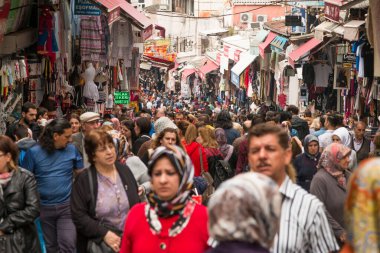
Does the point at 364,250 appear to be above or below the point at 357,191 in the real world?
below

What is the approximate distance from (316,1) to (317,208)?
77.3 feet

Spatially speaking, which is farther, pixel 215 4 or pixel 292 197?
pixel 215 4

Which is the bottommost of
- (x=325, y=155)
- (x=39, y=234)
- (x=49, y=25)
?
(x=39, y=234)

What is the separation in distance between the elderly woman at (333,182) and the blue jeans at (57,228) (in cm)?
243

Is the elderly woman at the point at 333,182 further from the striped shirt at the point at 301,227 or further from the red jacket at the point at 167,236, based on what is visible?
the red jacket at the point at 167,236

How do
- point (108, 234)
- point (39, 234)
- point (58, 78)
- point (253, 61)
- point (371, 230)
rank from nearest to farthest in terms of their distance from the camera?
point (371, 230) < point (108, 234) < point (39, 234) < point (58, 78) < point (253, 61)

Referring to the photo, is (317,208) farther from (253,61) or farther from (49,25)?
(253,61)

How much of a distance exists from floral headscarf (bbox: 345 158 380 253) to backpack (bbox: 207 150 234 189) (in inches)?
354

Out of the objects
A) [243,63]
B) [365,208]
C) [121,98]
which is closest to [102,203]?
[365,208]

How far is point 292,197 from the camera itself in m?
5.22

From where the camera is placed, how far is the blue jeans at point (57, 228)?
30.8 feet

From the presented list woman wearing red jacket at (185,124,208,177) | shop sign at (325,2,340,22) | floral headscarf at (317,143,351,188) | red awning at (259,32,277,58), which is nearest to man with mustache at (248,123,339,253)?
floral headscarf at (317,143,351,188)

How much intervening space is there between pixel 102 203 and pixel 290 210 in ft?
7.67

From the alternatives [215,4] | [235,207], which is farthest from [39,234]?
[215,4]
